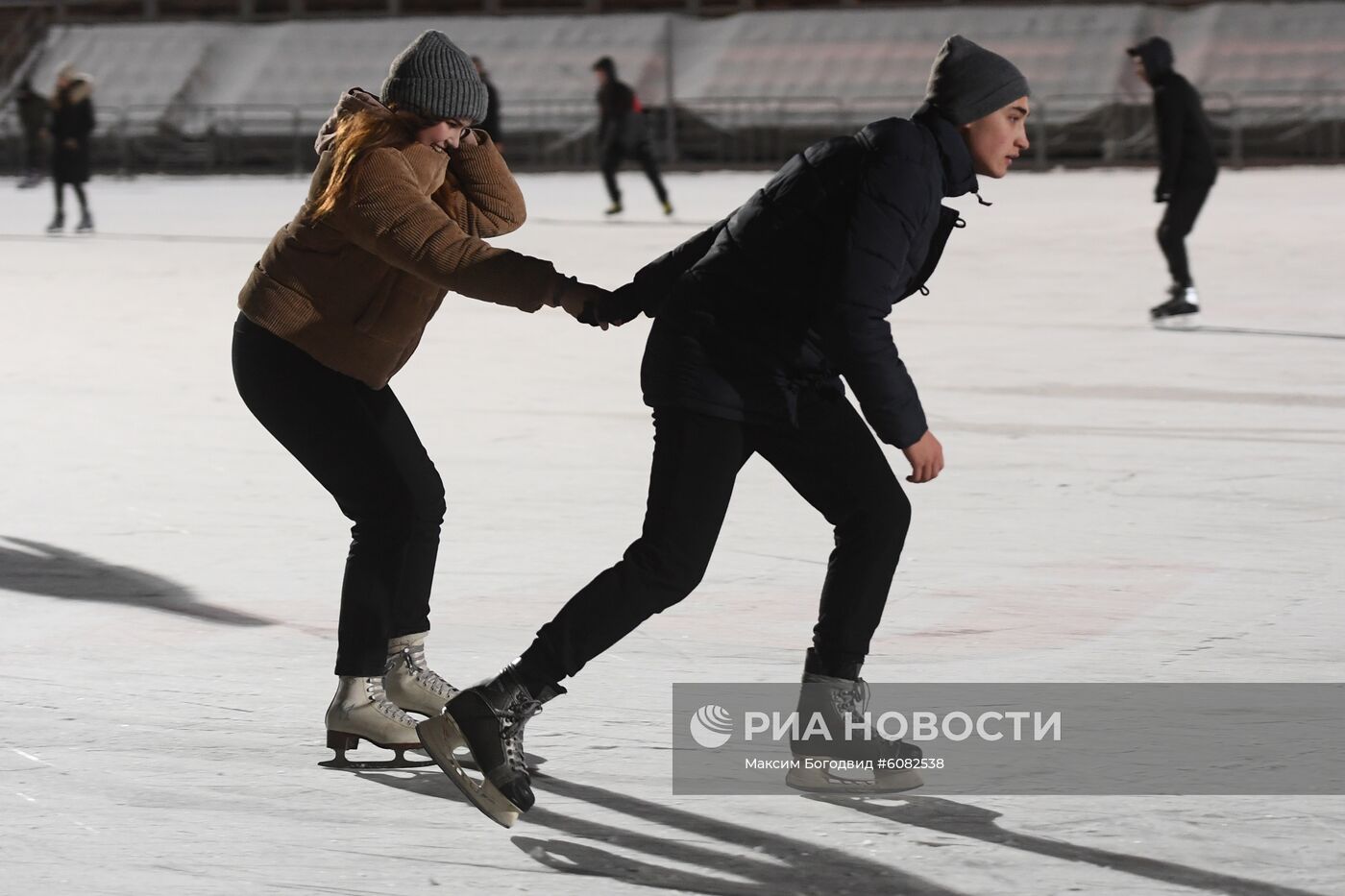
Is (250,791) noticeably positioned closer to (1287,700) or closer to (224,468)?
(1287,700)

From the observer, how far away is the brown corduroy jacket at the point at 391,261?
175 inches

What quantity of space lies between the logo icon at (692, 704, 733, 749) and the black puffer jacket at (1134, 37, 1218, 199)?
28.7 ft

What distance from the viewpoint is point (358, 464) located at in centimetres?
470

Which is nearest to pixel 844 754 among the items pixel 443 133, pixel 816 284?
pixel 816 284

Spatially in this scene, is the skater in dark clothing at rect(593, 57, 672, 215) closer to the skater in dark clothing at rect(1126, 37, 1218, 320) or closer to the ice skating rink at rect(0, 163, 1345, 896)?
the ice skating rink at rect(0, 163, 1345, 896)

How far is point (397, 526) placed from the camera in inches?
187

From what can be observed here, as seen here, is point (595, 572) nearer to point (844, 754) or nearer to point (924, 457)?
point (844, 754)

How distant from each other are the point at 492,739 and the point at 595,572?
2.37 meters

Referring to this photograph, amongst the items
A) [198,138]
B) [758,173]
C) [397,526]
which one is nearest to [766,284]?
[397,526]

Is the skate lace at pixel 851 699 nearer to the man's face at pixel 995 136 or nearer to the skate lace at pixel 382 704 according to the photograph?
the skate lace at pixel 382 704

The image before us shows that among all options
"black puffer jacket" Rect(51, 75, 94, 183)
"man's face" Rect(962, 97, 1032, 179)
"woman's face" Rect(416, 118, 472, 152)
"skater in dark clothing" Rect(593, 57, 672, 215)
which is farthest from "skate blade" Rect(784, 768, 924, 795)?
"black puffer jacket" Rect(51, 75, 94, 183)

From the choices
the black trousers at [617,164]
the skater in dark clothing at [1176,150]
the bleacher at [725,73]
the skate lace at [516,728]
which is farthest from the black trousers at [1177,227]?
the bleacher at [725,73]

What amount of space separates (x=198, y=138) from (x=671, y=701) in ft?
103

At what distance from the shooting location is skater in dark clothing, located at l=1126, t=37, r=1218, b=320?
1311 centimetres
